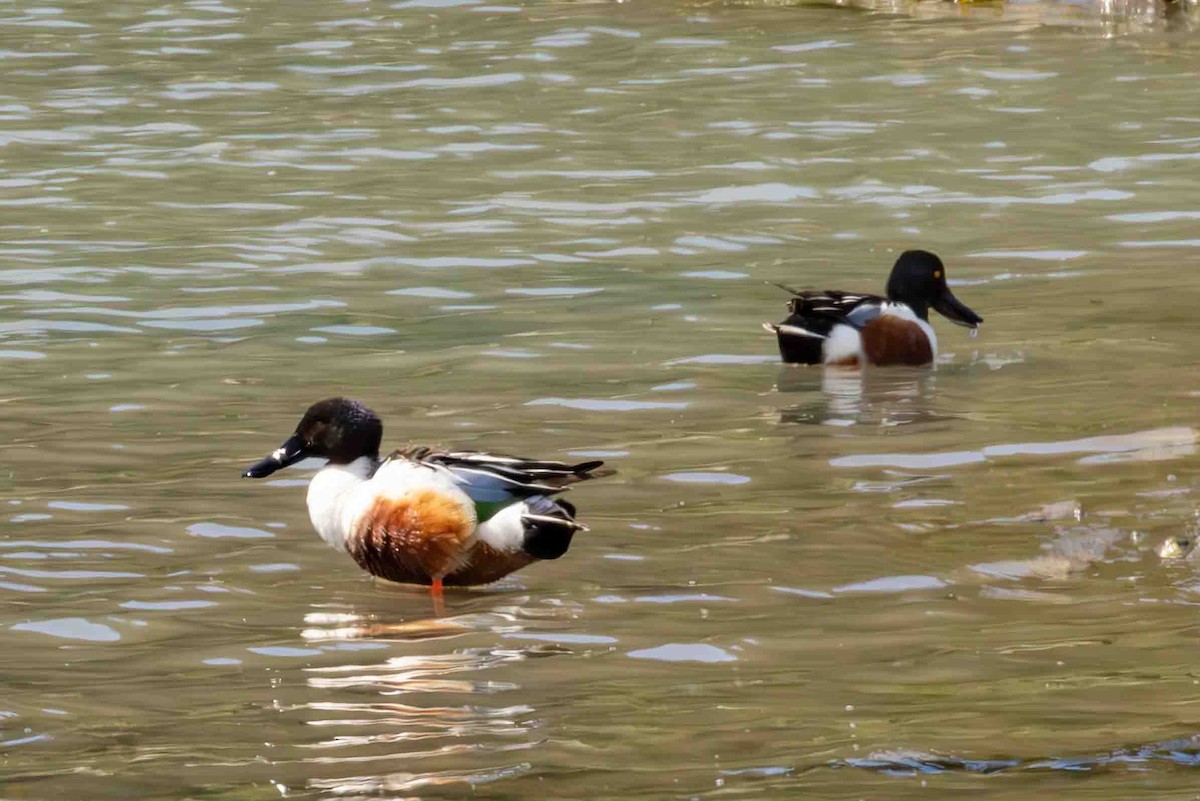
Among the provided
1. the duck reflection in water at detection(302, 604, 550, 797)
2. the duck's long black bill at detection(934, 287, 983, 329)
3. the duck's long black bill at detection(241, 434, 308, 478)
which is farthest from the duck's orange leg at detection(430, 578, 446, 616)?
the duck's long black bill at detection(934, 287, 983, 329)

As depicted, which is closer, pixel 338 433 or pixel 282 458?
pixel 338 433

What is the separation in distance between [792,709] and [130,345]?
293 inches

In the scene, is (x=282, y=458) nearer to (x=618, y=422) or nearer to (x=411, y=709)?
(x=618, y=422)

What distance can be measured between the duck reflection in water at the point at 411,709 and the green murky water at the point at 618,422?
2 centimetres

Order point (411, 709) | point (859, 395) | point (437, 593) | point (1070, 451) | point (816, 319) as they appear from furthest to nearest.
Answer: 1. point (816, 319)
2. point (859, 395)
3. point (1070, 451)
4. point (437, 593)
5. point (411, 709)

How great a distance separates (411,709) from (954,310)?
24.0 ft

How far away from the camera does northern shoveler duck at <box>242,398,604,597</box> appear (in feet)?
24.9

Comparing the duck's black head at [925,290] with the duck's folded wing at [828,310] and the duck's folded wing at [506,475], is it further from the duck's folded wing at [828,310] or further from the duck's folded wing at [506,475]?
the duck's folded wing at [506,475]

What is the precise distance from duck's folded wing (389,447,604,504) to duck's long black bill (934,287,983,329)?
5.46 m

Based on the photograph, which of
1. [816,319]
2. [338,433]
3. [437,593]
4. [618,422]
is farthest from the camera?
[816,319]

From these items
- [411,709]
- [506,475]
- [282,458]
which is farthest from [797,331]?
[411,709]

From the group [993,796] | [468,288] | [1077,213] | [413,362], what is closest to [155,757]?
[993,796]

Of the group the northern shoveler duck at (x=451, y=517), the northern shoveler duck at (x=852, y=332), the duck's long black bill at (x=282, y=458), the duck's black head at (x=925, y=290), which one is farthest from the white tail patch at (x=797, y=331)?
the northern shoveler duck at (x=451, y=517)

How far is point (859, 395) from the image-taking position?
37.7 ft
